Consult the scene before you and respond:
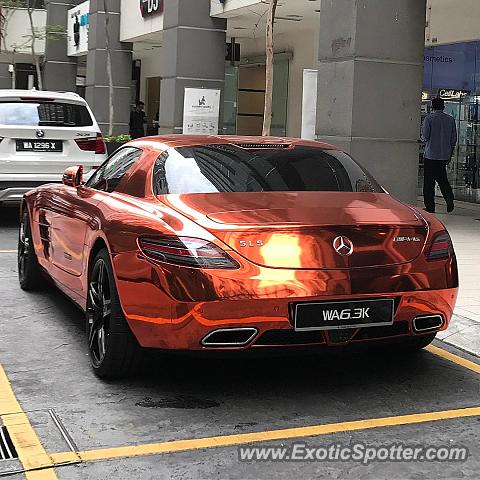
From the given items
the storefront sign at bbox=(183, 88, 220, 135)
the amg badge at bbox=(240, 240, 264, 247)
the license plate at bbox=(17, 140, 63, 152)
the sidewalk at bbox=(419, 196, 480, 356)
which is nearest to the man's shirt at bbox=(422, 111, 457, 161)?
the sidewalk at bbox=(419, 196, 480, 356)

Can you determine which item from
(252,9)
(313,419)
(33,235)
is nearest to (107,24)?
(252,9)

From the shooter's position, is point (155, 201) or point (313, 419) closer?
point (313, 419)

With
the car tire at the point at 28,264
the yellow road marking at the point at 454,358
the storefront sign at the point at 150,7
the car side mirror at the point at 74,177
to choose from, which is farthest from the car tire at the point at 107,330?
the storefront sign at the point at 150,7

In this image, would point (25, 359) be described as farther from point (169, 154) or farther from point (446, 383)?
point (446, 383)

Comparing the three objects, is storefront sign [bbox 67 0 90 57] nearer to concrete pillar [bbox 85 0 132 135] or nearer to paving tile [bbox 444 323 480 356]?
concrete pillar [bbox 85 0 132 135]

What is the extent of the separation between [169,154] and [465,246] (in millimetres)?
6077

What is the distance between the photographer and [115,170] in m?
5.93

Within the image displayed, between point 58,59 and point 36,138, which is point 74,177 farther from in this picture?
point 58,59

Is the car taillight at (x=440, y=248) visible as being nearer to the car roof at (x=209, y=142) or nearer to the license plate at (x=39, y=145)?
the car roof at (x=209, y=142)

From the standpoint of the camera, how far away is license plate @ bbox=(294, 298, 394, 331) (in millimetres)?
4391

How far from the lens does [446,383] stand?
16.5 feet

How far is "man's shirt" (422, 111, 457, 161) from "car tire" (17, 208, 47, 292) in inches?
340

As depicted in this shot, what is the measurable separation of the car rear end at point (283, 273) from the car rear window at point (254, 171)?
0.32 feet

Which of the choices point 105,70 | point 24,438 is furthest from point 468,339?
point 105,70
